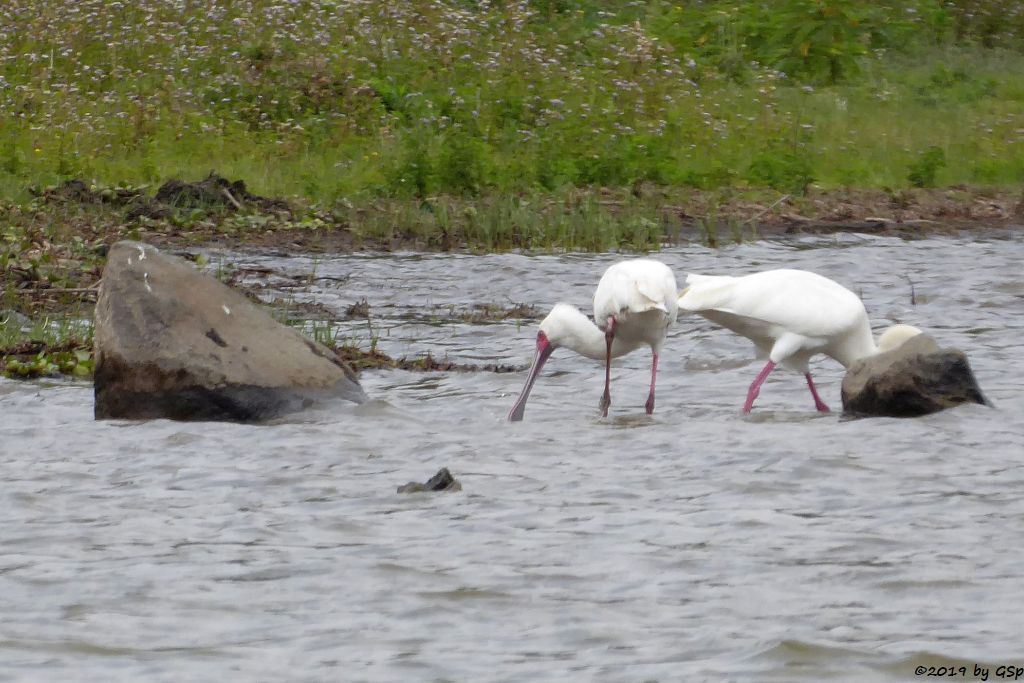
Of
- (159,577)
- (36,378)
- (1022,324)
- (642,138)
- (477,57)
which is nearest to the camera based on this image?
(159,577)

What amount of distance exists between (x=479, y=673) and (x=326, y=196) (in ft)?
41.4

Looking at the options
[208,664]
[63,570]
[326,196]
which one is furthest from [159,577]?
[326,196]

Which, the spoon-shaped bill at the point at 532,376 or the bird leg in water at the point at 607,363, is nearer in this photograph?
the spoon-shaped bill at the point at 532,376

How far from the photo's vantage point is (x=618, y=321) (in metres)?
9.15

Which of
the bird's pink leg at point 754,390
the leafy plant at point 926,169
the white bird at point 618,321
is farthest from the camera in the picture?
the leafy plant at point 926,169

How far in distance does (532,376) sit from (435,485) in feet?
8.83

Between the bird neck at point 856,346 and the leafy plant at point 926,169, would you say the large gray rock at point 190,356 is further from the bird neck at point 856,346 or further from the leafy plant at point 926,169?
the leafy plant at point 926,169

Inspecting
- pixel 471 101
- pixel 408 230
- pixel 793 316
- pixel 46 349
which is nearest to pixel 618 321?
pixel 793 316

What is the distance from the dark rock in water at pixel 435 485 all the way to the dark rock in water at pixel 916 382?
8.73ft

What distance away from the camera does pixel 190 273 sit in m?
8.68

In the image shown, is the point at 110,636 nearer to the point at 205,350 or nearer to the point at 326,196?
the point at 205,350

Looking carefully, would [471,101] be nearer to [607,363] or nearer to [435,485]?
[607,363]

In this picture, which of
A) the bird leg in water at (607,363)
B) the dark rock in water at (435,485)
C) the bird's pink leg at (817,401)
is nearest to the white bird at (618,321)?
the bird leg in water at (607,363)

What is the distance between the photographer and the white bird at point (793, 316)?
29.3ft
